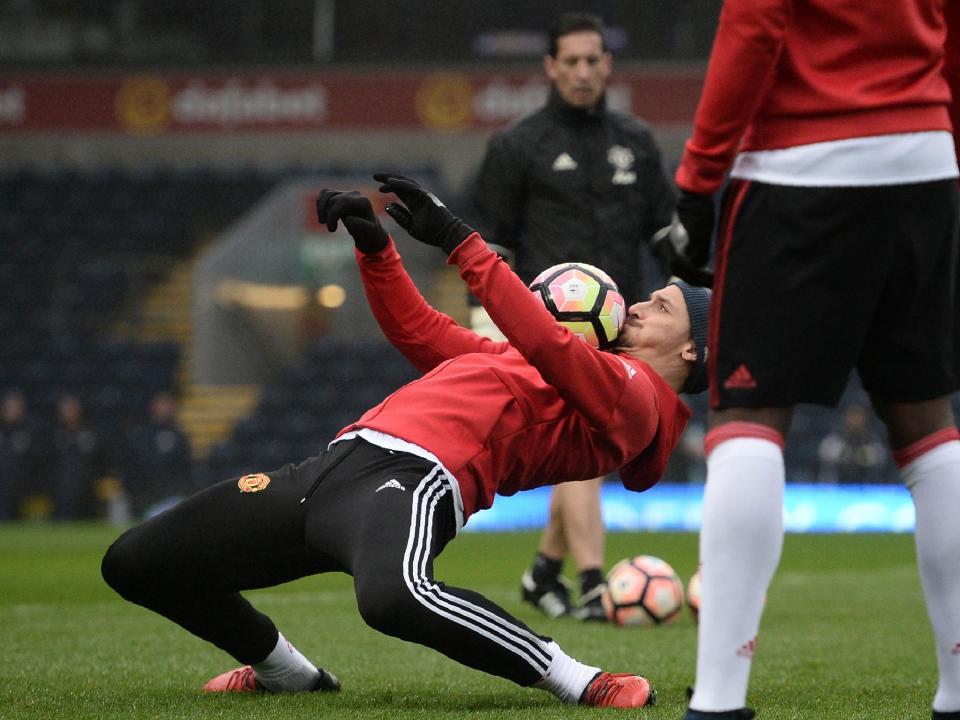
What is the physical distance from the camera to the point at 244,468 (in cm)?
1698

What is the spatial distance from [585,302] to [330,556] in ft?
3.46

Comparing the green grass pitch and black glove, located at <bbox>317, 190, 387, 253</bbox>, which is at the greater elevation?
black glove, located at <bbox>317, 190, 387, 253</bbox>

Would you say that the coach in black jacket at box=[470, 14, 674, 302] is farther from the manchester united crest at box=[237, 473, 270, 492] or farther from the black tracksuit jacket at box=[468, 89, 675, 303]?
the manchester united crest at box=[237, 473, 270, 492]

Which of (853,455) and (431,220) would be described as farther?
(853,455)

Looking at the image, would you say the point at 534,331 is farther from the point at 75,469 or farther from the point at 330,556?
the point at 75,469

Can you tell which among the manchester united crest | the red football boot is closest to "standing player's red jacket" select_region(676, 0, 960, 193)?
the red football boot

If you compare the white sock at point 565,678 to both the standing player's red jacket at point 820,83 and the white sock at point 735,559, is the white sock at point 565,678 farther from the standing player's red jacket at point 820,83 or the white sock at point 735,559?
the standing player's red jacket at point 820,83

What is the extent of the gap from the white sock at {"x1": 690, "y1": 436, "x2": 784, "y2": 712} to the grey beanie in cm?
100

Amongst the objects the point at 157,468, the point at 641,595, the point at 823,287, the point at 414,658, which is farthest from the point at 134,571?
the point at 157,468

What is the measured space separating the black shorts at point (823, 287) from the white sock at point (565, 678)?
3.05 ft

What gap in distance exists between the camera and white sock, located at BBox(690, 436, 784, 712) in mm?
2711

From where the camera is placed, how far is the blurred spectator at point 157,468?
16.3m

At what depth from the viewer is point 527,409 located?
3.68 m

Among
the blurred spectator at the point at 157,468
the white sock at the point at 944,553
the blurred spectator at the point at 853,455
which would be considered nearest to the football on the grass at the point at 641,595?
the white sock at the point at 944,553
